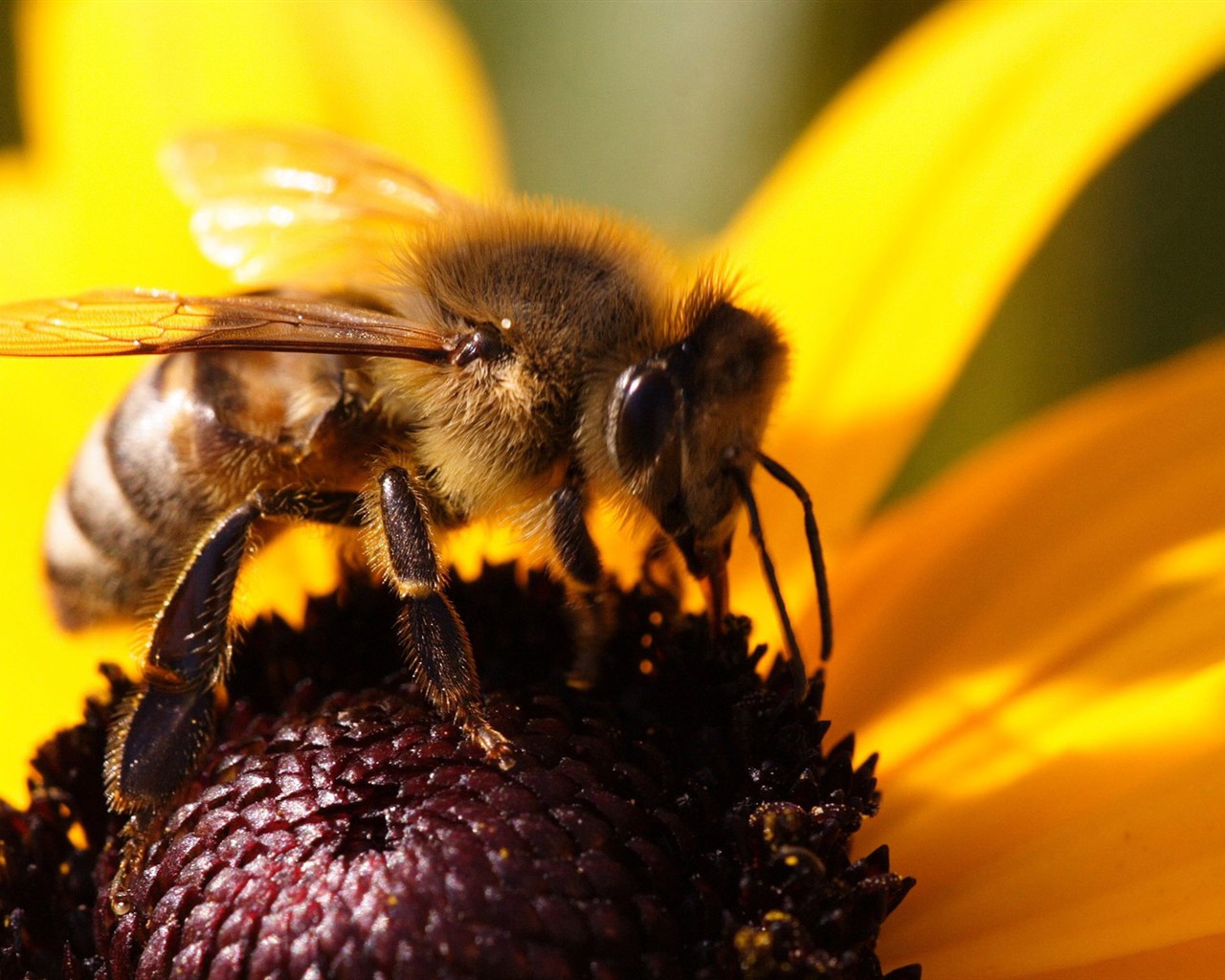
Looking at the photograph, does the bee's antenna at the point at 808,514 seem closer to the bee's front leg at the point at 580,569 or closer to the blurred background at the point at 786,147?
the bee's front leg at the point at 580,569

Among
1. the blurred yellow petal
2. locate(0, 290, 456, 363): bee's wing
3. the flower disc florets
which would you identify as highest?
the blurred yellow petal

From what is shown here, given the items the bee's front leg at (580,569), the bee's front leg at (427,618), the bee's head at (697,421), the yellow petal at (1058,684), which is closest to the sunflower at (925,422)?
the yellow petal at (1058,684)

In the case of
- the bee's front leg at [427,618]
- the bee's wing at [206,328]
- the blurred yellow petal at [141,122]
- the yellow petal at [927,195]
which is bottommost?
the bee's front leg at [427,618]

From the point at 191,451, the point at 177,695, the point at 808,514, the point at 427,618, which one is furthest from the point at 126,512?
the point at 808,514

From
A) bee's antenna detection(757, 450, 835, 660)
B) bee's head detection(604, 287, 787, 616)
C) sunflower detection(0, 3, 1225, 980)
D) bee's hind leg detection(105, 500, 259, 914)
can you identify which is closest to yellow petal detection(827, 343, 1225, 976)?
sunflower detection(0, 3, 1225, 980)

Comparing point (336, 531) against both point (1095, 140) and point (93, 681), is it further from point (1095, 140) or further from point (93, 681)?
point (1095, 140)

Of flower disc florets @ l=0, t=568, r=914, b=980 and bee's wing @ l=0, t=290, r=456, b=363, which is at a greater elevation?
bee's wing @ l=0, t=290, r=456, b=363

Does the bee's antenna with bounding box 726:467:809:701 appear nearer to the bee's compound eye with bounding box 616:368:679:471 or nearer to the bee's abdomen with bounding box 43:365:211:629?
the bee's compound eye with bounding box 616:368:679:471

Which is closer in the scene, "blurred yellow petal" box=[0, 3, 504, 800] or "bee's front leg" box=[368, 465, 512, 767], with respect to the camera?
"bee's front leg" box=[368, 465, 512, 767]
